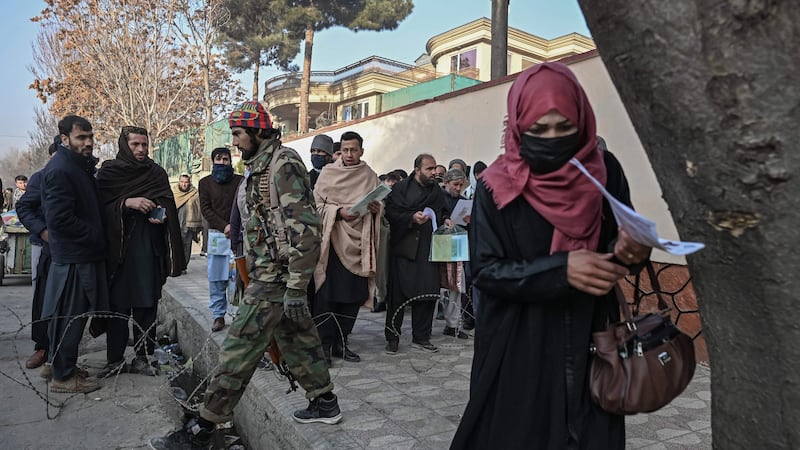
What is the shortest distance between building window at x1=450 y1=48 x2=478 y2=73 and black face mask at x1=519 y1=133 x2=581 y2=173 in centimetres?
2727

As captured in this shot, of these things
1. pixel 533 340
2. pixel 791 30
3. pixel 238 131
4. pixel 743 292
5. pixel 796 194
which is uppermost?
pixel 238 131

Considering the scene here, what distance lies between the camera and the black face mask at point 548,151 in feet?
5.18

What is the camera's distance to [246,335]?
2980mm

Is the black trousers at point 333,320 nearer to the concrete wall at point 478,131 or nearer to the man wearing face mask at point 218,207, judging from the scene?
the man wearing face mask at point 218,207

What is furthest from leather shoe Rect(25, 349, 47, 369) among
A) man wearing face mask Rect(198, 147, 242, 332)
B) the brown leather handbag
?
the brown leather handbag

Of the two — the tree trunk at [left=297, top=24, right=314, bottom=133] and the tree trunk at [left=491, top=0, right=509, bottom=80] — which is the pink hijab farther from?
the tree trunk at [left=297, top=24, right=314, bottom=133]

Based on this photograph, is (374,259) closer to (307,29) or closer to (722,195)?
(722,195)

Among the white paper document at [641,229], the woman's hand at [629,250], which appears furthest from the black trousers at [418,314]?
the white paper document at [641,229]

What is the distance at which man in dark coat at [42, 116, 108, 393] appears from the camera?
4.24 metres

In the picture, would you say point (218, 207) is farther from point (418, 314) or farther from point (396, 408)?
point (396, 408)

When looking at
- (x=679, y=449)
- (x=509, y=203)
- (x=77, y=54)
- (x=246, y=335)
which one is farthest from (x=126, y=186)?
(x=77, y=54)

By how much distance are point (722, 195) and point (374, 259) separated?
377 centimetres

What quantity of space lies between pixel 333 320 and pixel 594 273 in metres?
3.42

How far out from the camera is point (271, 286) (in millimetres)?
3100
